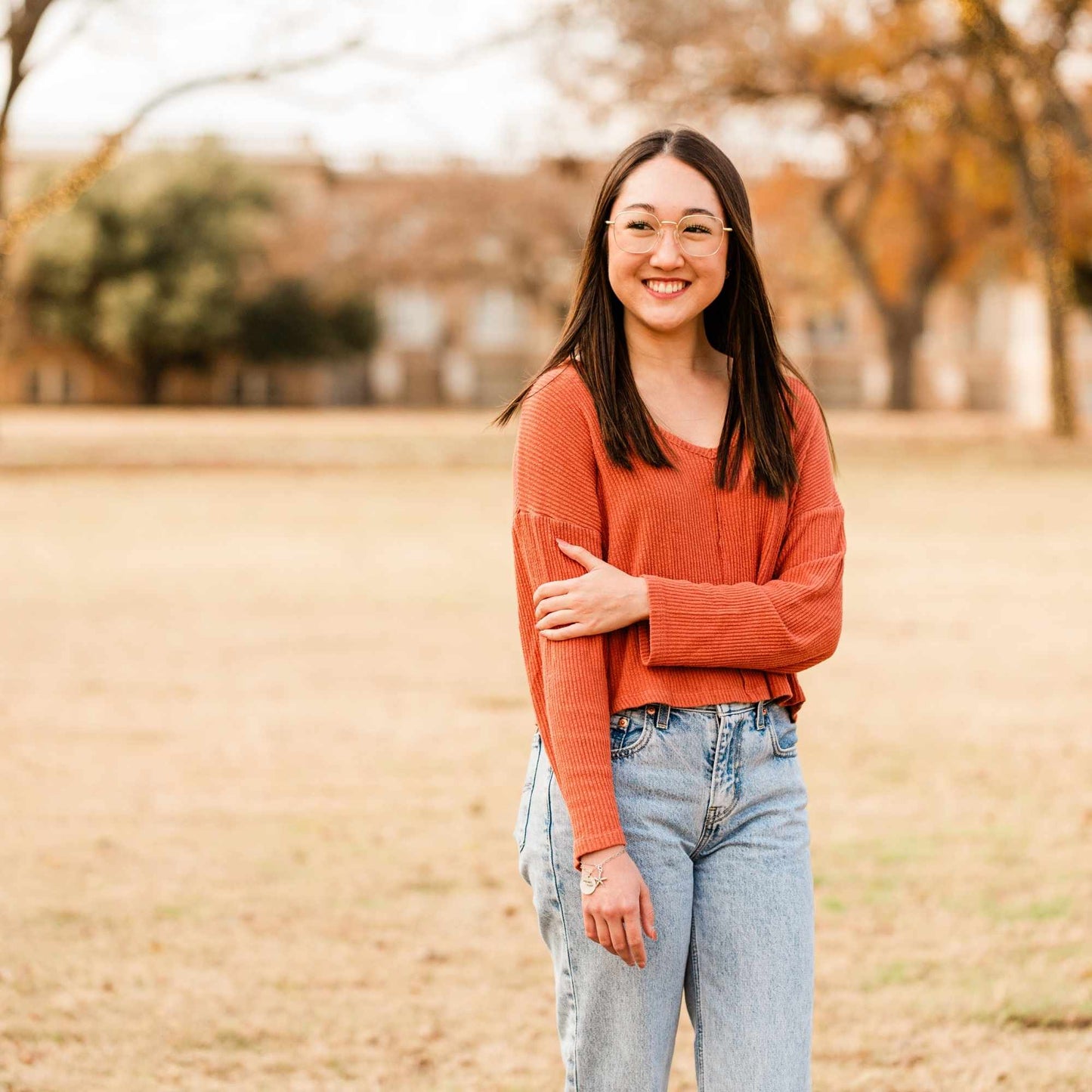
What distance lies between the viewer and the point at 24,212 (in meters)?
18.7

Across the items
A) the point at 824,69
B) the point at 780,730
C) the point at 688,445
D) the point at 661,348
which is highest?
the point at 824,69

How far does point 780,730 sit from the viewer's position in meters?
2.26

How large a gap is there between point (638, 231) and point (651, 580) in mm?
542

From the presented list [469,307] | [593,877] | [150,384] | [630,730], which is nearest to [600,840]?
[593,877]

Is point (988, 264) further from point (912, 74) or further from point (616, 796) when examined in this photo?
point (616, 796)

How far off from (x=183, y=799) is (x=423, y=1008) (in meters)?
2.22

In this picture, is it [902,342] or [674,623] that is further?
[902,342]

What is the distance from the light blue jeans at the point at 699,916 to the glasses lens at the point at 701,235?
69cm

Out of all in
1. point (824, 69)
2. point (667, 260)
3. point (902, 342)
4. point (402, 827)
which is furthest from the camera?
point (902, 342)

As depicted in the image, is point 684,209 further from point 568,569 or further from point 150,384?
point 150,384

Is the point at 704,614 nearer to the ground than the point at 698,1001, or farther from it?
farther from it

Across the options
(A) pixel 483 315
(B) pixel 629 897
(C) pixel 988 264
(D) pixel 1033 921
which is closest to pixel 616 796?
(B) pixel 629 897

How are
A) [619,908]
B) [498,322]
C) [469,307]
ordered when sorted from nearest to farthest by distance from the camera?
[619,908] → [469,307] → [498,322]

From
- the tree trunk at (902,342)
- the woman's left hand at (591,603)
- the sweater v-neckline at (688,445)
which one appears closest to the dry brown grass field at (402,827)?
the woman's left hand at (591,603)
